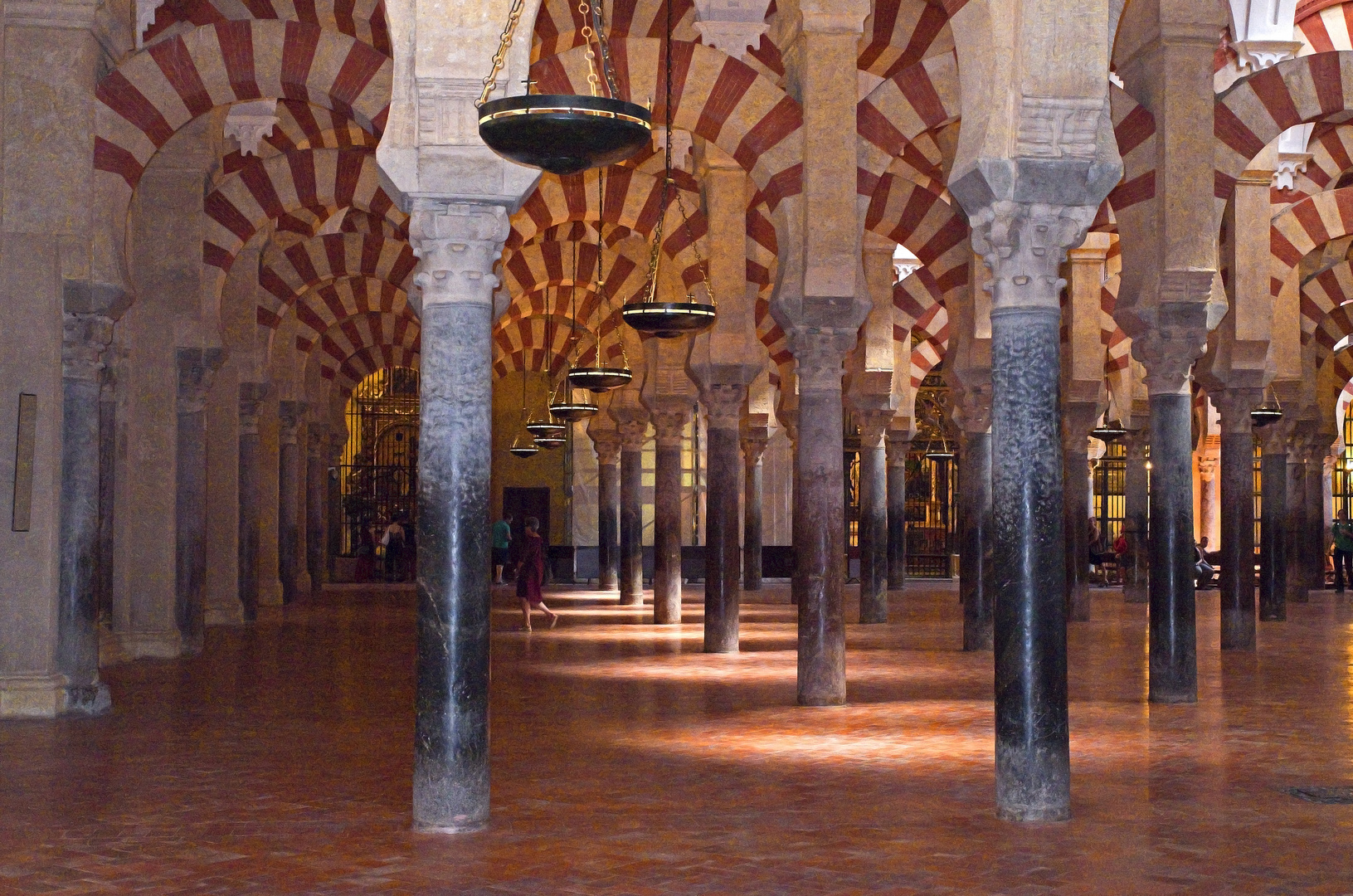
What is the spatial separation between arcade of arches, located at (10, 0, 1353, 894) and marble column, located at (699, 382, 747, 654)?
0.14ft

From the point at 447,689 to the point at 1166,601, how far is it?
200 inches

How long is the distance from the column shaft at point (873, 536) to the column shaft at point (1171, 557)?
19.8 feet

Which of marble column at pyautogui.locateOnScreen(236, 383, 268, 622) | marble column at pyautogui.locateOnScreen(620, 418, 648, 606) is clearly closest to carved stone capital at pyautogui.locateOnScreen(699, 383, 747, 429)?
marble column at pyautogui.locateOnScreen(236, 383, 268, 622)

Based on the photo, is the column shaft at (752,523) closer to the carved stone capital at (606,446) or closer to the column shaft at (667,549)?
the carved stone capital at (606,446)

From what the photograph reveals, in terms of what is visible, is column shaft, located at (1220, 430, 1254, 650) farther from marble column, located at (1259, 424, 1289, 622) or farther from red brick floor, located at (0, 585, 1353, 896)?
marble column, located at (1259, 424, 1289, 622)

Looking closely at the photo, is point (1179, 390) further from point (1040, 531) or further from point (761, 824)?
point (761, 824)

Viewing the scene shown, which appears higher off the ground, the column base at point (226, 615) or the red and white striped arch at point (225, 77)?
the red and white striped arch at point (225, 77)

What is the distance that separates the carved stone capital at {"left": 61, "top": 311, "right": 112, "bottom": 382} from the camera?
26.0 feet

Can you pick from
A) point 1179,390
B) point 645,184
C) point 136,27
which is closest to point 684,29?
point 645,184

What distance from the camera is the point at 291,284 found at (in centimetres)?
1609

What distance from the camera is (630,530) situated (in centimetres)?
1786

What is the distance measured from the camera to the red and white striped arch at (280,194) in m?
12.2

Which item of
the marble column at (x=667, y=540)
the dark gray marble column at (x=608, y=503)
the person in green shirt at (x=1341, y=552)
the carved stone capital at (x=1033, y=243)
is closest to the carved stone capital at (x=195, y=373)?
the marble column at (x=667, y=540)

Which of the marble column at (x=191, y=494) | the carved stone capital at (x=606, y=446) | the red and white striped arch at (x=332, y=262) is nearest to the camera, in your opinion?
the marble column at (x=191, y=494)
